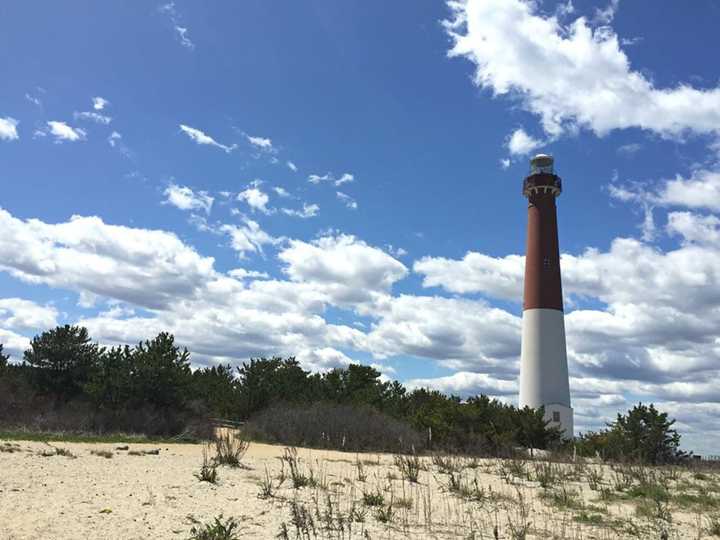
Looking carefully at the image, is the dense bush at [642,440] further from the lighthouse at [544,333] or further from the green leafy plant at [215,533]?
the green leafy plant at [215,533]

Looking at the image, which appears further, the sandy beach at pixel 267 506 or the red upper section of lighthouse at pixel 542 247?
the red upper section of lighthouse at pixel 542 247

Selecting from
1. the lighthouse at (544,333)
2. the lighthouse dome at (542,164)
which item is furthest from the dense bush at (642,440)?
the lighthouse dome at (542,164)

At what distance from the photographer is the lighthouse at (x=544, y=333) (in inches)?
1234

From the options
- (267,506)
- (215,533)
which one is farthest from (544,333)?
(215,533)

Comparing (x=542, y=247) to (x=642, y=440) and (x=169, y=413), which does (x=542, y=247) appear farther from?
(x=169, y=413)

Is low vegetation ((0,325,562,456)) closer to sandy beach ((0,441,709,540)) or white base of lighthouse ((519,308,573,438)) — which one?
white base of lighthouse ((519,308,573,438))

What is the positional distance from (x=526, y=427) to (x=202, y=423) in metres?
13.0

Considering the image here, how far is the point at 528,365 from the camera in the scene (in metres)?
32.1

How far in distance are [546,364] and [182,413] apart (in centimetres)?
1823

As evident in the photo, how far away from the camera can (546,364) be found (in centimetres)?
3172

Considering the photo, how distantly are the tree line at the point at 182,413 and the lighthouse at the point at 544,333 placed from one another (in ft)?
14.9

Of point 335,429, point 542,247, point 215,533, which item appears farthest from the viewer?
point 542,247

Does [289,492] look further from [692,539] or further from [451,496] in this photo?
[692,539]

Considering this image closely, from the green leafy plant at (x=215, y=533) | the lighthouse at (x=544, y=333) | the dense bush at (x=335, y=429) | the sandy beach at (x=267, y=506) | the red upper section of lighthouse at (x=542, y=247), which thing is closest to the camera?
the green leafy plant at (x=215, y=533)
